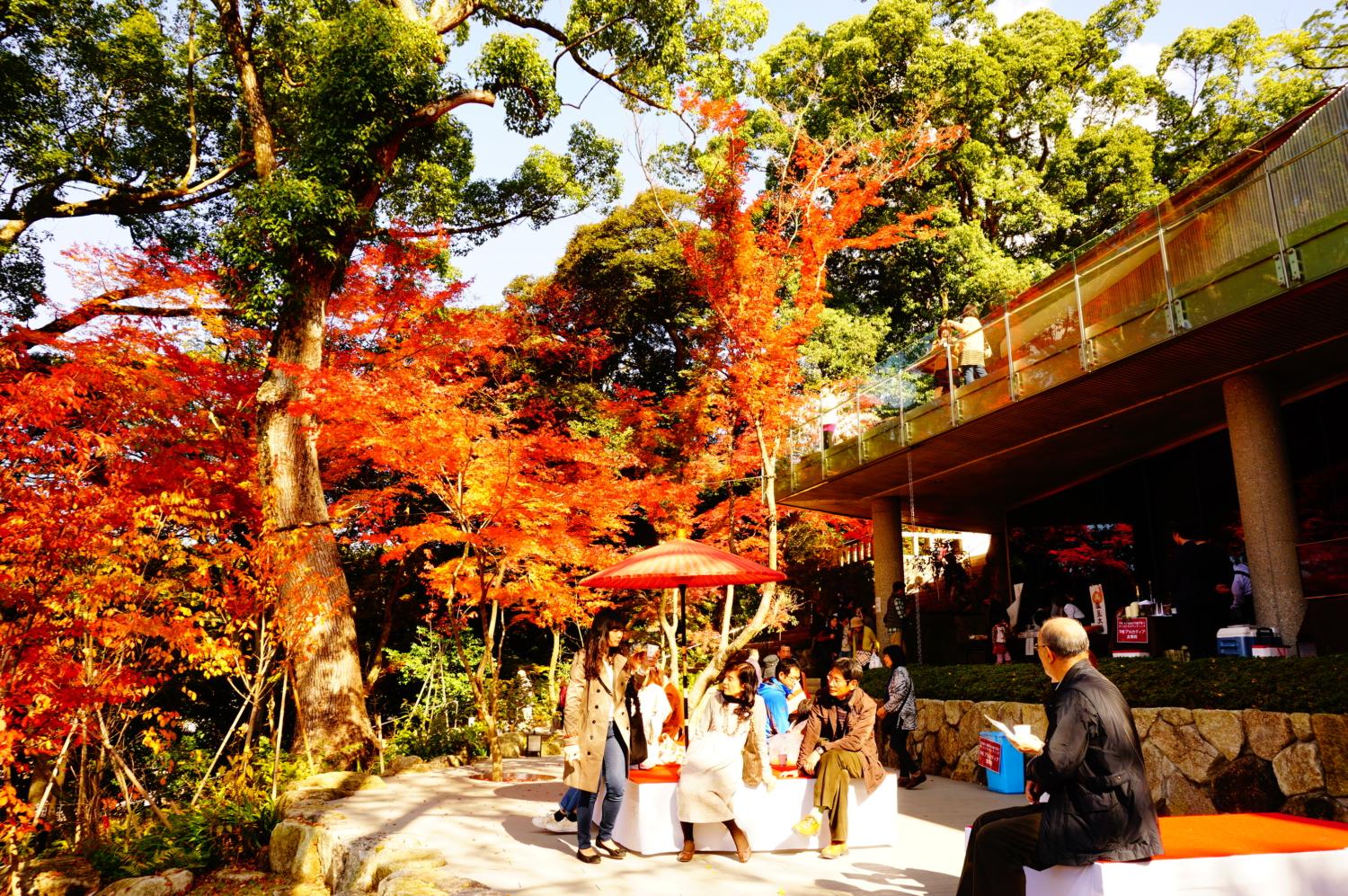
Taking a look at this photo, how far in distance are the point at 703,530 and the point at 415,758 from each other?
27.9 feet

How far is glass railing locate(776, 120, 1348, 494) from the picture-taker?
24.8ft

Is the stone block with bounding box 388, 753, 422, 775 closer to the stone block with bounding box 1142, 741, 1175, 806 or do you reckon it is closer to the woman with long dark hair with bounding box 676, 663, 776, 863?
the woman with long dark hair with bounding box 676, 663, 776, 863

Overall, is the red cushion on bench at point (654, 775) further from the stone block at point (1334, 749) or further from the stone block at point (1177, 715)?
the stone block at point (1334, 749)

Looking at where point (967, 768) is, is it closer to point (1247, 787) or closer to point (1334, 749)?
point (1247, 787)

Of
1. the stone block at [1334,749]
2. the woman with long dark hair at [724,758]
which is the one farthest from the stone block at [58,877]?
the stone block at [1334,749]

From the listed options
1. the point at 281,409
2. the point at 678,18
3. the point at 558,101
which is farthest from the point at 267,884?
the point at 678,18

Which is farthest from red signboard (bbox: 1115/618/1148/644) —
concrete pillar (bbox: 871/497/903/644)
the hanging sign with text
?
concrete pillar (bbox: 871/497/903/644)

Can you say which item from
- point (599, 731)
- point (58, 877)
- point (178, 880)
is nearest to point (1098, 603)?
point (599, 731)

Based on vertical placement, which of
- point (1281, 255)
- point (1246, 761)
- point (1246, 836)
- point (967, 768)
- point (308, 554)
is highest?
point (1281, 255)

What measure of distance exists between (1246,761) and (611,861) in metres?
5.06

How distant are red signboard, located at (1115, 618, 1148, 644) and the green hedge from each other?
3.66 feet

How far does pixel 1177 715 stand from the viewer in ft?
23.2

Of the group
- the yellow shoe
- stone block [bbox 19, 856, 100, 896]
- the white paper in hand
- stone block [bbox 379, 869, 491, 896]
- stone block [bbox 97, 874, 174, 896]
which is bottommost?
stone block [bbox 19, 856, 100, 896]

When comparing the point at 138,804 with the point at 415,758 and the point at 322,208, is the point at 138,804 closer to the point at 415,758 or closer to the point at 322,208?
the point at 415,758
